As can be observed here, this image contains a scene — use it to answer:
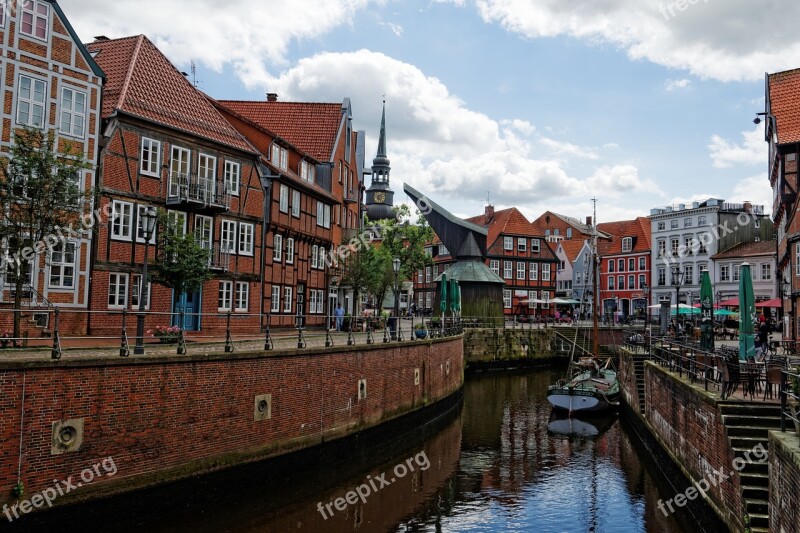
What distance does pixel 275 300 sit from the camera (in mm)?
30516

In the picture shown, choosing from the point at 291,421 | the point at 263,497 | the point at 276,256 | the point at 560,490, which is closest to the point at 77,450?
the point at 263,497

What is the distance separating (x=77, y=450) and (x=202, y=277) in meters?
10.1

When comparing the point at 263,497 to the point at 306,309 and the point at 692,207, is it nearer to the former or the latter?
the point at 306,309

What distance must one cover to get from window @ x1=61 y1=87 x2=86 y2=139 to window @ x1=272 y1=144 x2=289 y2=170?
33.8 ft

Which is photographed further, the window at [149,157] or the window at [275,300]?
the window at [275,300]

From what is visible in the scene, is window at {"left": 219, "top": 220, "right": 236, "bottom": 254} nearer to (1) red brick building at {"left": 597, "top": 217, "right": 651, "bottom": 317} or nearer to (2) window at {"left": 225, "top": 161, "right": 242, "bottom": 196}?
(2) window at {"left": 225, "top": 161, "right": 242, "bottom": 196}

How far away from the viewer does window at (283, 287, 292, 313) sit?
31.2 metres

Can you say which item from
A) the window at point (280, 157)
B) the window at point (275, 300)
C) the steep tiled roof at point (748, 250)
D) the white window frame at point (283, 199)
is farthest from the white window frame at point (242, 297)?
the steep tiled roof at point (748, 250)

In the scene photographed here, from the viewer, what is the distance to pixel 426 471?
61.7 feet

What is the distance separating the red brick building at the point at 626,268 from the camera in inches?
2726

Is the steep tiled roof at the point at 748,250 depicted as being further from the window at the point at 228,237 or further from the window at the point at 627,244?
the window at the point at 228,237

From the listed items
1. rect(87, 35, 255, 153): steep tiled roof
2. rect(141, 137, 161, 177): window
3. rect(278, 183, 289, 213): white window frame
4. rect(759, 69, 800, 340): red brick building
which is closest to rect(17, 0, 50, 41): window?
rect(87, 35, 255, 153): steep tiled roof

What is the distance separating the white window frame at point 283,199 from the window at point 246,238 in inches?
98.6

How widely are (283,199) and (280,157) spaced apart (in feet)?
8.52
